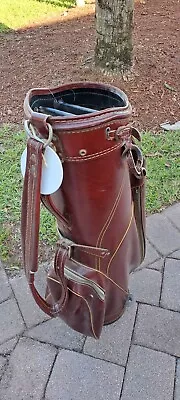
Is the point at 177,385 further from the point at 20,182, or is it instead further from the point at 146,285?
the point at 20,182

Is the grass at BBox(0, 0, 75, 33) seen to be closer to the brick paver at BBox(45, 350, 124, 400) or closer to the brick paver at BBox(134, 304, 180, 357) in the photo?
the brick paver at BBox(134, 304, 180, 357)

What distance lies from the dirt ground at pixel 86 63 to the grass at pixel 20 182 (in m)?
0.20

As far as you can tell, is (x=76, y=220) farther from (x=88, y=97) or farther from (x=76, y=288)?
(x=88, y=97)

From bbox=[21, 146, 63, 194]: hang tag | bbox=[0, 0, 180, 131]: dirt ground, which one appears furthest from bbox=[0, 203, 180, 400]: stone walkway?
bbox=[0, 0, 180, 131]: dirt ground

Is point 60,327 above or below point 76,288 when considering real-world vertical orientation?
below

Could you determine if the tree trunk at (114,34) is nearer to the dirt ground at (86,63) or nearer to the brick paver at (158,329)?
the dirt ground at (86,63)

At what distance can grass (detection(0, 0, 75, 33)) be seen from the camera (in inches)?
166

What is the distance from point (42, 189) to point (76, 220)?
0.17m

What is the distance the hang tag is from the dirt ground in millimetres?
1738

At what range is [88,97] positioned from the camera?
121 centimetres

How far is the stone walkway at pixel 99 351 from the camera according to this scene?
4.70 feet

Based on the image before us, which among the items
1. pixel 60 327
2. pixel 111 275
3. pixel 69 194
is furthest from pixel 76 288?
pixel 60 327

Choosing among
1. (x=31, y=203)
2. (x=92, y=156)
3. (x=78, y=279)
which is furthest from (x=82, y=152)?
(x=78, y=279)

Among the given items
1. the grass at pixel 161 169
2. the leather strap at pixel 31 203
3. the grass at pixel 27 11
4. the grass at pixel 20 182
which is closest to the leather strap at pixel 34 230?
the leather strap at pixel 31 203
